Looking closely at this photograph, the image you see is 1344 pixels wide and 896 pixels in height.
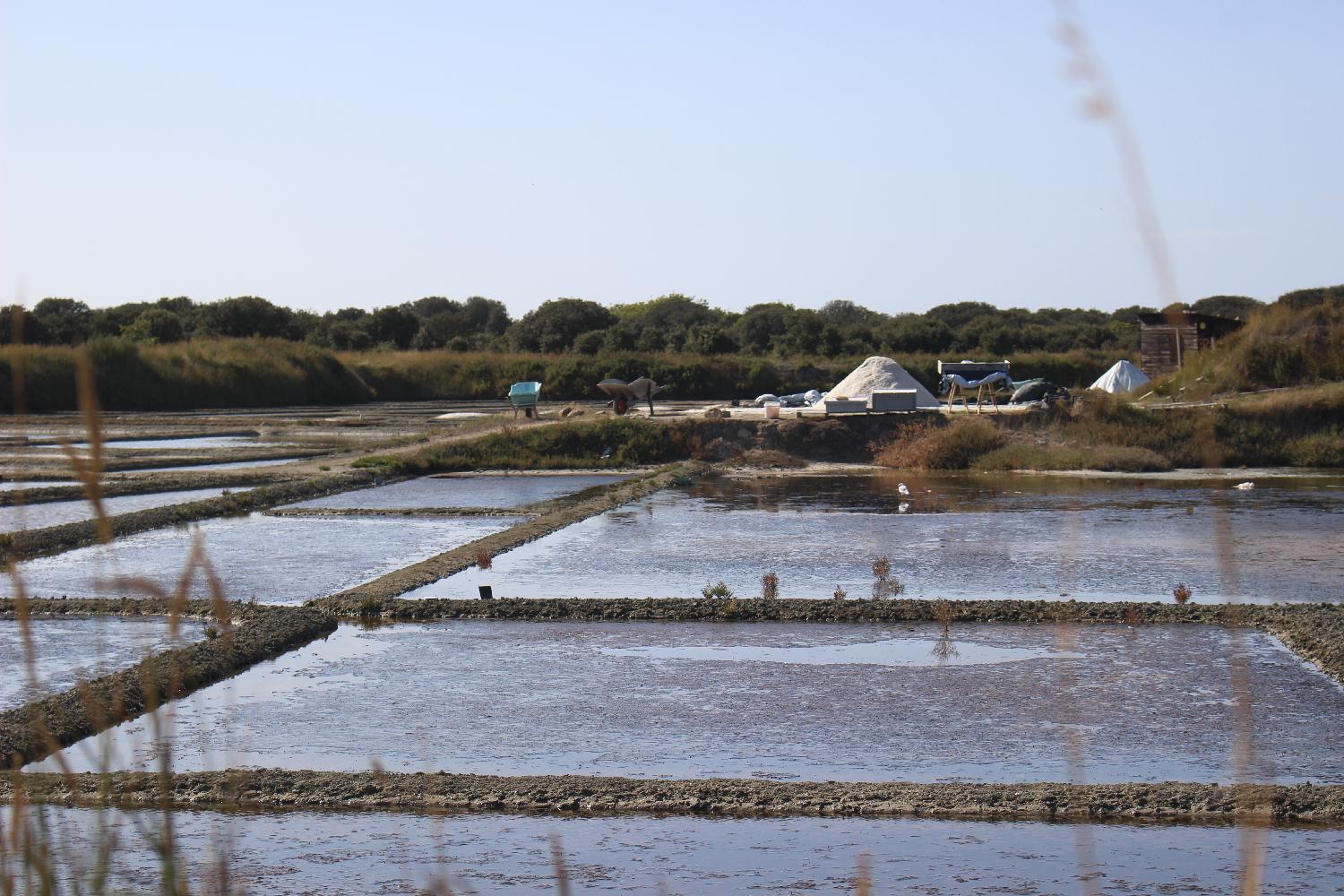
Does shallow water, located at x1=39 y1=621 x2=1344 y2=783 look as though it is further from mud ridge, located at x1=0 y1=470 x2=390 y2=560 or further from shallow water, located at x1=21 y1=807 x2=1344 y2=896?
mud ridge, located at x1=0 y1=470 x2=390 y2=560

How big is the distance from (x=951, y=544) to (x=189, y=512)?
433 inches

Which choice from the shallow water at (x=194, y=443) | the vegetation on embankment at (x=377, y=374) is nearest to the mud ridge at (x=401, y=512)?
the shallow water at (x=194, y=443)

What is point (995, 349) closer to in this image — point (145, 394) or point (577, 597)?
point (145, 394)

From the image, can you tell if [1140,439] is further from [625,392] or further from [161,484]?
[161,484]

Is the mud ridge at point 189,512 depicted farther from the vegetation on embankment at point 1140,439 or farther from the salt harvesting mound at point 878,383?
the salt harvesting mound at point 878,383

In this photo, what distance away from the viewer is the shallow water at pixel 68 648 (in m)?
10.1

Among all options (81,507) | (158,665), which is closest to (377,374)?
(81,507)

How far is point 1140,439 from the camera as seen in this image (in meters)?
27.6

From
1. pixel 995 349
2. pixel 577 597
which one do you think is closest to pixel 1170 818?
pixel 577 597

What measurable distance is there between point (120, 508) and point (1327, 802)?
18940 millimetres

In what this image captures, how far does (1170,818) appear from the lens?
270 inches

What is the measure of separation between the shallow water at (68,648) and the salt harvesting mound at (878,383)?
74.7ft

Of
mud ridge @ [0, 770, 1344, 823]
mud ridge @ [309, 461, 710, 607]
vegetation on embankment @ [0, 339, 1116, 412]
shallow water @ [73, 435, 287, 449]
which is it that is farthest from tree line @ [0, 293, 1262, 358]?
mud ridge @ [0, 770, 1344, 823]

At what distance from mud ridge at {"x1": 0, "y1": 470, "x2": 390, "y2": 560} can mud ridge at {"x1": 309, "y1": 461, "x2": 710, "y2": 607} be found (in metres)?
3.15
